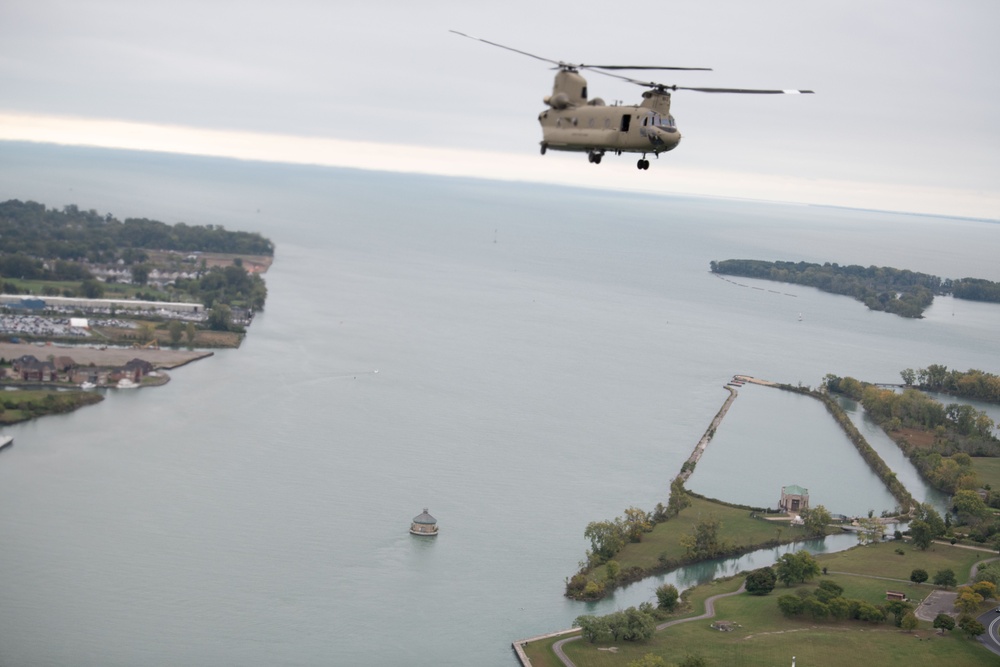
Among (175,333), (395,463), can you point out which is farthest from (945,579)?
(175,333)

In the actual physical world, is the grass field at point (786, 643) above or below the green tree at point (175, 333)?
below

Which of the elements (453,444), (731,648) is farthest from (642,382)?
(731,648)

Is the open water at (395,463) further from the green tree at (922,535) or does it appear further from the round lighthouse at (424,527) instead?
the green tree at (922,535)

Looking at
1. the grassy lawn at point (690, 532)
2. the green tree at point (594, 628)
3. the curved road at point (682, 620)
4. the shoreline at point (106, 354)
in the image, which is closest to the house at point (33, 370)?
Answer: the shoreline at point (106, 354)

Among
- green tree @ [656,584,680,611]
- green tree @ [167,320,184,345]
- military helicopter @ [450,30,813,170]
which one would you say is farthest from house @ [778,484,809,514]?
green tree @ [167,320,184,345]

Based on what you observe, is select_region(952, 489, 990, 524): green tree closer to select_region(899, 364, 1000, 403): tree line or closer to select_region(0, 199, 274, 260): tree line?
select_region(899, 364, 1000, 403): tree line

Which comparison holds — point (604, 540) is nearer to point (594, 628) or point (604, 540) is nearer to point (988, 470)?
point (594, 628)
